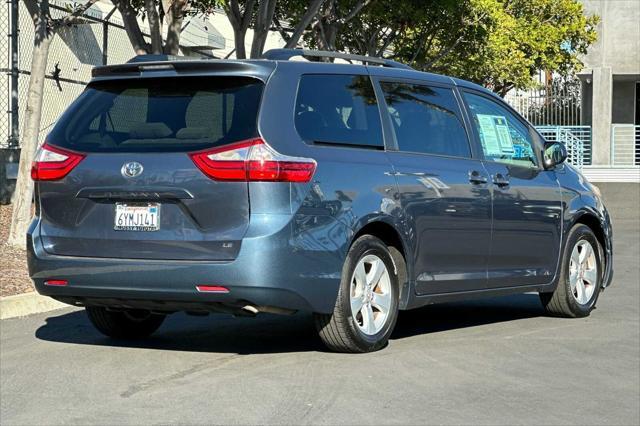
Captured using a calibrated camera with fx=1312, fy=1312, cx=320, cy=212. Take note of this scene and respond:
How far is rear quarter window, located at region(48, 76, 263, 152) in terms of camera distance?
7875 mm

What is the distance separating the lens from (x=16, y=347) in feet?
29.3

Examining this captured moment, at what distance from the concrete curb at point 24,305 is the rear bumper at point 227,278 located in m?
2.41

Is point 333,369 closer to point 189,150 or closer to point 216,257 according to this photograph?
point 216,257

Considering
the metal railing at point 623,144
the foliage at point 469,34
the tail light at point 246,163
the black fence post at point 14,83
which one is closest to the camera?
the tail light at point 246,163

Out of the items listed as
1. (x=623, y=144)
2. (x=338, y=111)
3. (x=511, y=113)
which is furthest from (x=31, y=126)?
(x=623, y=144)

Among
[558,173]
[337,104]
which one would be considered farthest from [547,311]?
[337,104]

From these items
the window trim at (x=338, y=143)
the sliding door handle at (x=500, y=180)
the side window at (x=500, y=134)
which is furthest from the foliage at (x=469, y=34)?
the window trim at (x=338, y=143)

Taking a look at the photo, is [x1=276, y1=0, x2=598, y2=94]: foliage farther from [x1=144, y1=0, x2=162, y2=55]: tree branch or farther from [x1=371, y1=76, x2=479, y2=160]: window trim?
[x1=371, y1=76, x2=479, y2=160]: window trim

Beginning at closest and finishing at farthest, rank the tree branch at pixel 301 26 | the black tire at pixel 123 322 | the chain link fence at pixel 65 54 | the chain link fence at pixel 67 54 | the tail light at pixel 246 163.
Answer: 1. the tail light at pixel 246 163
2. the black tire at pixel 123 322
3. the tree branch at pixel 301 26
4. the chain link fence at pixel 65 54
5. the chain link fence at pixel 67 54

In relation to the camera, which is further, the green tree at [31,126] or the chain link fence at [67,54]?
the chain link fence at [67,54]

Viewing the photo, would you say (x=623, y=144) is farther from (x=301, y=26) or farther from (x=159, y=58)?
(x=159, y=58)

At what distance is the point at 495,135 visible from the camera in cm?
1012

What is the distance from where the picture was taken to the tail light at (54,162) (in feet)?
26.9

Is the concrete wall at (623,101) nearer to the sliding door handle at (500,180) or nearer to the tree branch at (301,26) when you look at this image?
the tree branch at (301,26)
